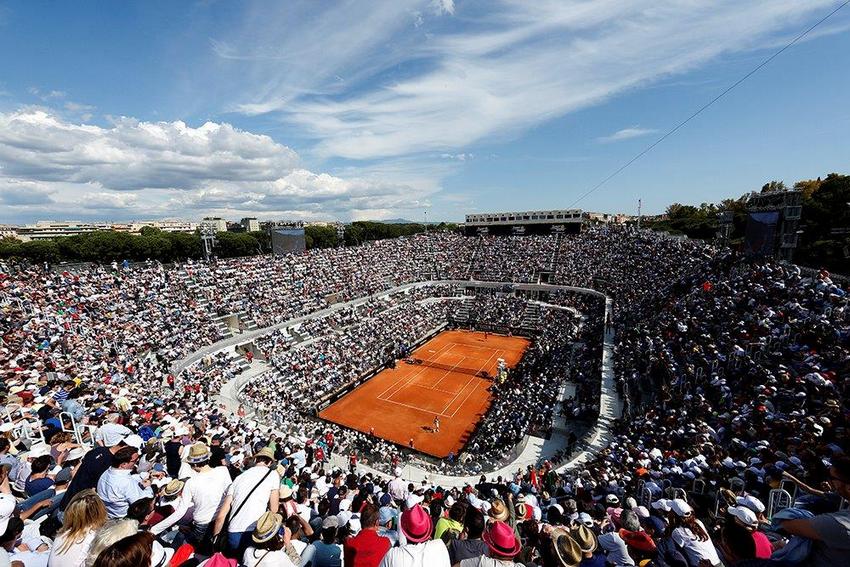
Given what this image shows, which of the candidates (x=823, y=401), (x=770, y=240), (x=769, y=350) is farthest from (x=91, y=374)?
(x=770, y=240)

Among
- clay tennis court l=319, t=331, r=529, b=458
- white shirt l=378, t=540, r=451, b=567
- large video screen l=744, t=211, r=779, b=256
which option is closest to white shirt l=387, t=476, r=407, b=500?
white shirt l=378, t=540, r=451, b=567

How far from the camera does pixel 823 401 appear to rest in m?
11.0

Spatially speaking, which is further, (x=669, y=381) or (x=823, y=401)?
(x=669, y=381)

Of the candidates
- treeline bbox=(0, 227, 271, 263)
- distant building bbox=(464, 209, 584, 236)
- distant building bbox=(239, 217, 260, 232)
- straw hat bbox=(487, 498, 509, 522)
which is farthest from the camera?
distant building bbox=(239, 217, 260, 232)

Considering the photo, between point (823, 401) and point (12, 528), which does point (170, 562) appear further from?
point (823, 401)

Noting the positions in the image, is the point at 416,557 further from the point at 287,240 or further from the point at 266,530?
the point at 287,240

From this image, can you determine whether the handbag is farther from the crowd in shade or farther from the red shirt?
the red shirt

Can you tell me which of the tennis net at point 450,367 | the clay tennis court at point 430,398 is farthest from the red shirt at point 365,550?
the tennis net at point 450,367

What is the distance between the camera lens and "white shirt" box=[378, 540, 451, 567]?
3.32 meters

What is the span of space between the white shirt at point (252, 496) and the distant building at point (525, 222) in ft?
201

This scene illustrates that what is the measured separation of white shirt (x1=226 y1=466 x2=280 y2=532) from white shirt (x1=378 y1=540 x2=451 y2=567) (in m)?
1.93

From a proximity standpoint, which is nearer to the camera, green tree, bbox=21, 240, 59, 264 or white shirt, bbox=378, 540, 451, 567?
white shirt, bbox=378, 540, 451, 567

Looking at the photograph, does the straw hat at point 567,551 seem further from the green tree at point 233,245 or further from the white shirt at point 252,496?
the green tree at point 233,245

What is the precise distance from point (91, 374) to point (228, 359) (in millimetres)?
9894
